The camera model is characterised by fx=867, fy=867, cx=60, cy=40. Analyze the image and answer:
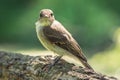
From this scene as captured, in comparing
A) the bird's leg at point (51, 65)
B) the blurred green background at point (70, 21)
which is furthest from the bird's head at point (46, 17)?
the blurred green background at point (70, 21)

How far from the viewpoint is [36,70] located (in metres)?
4.17

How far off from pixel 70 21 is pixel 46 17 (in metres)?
3.85

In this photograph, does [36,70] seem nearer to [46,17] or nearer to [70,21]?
[46,17]

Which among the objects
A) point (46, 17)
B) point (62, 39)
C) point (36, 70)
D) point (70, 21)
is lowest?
point (36, 70)

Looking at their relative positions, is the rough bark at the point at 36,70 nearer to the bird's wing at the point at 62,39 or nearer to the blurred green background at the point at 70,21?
the bird's wing at the point at 62,39

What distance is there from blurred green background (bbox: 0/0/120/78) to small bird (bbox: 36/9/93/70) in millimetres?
3162

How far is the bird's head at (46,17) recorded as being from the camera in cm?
461

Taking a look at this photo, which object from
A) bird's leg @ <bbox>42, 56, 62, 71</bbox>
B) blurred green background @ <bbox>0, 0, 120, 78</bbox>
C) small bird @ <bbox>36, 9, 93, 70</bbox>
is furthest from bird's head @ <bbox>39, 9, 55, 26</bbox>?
blurred green background @ <bbox>0, 0, 120, 78</bbox>

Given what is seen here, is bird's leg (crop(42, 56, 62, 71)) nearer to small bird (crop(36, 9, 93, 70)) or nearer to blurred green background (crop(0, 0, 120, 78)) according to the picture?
small bird (crop(36, 9, 93, 70))

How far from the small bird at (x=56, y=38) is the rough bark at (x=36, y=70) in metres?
0.16

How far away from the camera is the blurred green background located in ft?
26.7

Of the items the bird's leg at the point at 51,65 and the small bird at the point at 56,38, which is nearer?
the bird's leg at the point at 51,65

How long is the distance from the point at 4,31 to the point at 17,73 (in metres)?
4.52

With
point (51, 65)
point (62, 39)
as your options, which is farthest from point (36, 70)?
point (62, 39)
